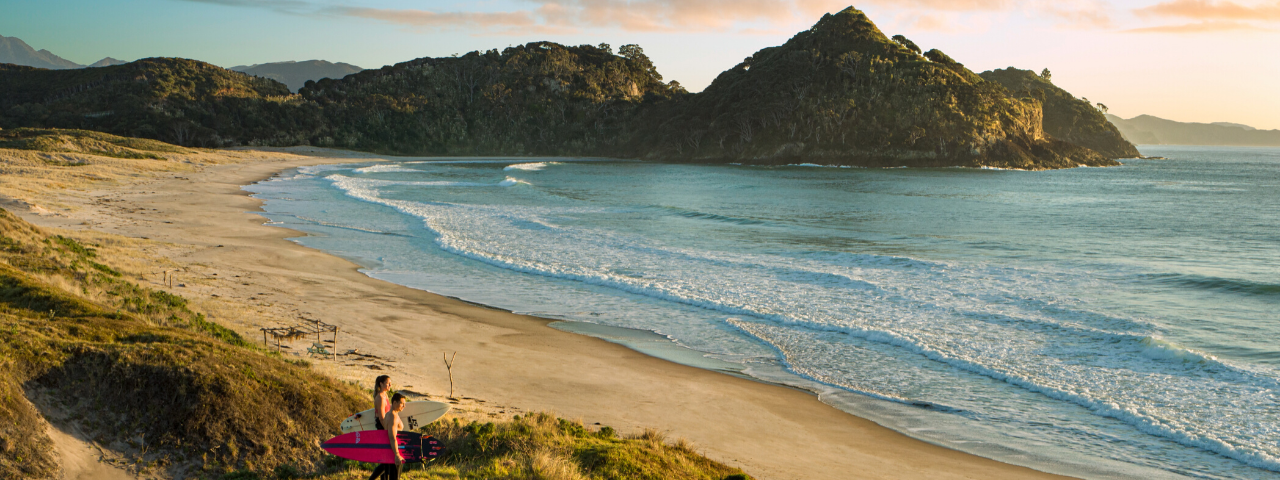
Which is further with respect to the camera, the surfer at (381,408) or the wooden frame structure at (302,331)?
the wooden frame structure at (302,331)

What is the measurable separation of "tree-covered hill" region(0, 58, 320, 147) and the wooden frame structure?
127 meters

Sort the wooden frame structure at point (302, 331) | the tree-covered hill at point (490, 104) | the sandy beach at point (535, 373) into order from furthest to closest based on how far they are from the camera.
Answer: the tree-covered hill at point (490, 104), the wooden frame structure at point (302, 331), the sandy beach at point (535, 373)

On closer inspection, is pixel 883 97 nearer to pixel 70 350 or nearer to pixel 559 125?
pixel 559 125

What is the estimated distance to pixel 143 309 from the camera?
11.8m

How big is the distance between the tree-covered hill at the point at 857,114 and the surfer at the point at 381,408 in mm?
126255

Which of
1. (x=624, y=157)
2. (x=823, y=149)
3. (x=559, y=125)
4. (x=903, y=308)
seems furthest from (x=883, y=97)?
(x=903, y=308)

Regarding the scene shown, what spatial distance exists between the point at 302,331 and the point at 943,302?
583 inches

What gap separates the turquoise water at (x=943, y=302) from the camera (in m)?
10.7

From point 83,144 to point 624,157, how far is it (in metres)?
113

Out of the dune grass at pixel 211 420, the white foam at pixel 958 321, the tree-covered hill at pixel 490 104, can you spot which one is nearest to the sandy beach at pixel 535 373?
the dune grass at pixel 211 420

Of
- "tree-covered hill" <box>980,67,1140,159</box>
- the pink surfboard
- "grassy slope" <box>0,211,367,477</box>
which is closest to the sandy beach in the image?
"grassy slope" <box>0,211,367,477</box>

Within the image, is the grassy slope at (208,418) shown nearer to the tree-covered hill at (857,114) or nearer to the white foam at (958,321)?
the white foam at (958,321)

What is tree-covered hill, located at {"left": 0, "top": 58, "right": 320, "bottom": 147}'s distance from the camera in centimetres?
12075

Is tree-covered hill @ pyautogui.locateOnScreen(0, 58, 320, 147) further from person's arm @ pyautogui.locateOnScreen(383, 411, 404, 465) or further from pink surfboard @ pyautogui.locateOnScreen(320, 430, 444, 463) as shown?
person's arm @ pyautogui.locateOnScreen(383, 411, 404, 465)
